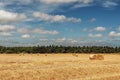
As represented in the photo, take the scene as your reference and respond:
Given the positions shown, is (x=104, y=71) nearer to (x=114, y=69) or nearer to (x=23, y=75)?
(x=114, y=69)

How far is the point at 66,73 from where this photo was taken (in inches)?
1315

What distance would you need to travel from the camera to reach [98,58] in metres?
60.0

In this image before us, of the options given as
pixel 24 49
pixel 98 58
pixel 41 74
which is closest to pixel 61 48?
pixel 24 49

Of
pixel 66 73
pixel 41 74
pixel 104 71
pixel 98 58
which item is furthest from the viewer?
pixel 98 58

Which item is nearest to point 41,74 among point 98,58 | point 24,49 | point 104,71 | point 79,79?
point 79,79

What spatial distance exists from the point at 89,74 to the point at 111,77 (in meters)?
3.36

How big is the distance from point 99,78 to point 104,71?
687 centimetres

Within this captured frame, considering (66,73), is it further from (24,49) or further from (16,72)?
(24,49)

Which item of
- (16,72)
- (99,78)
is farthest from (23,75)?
(99,78)

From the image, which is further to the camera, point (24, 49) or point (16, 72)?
point (24, 49)

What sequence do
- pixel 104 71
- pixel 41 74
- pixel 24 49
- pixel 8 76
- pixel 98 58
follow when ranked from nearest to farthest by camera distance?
1. pixel 8 76
2. pixel 41 74
3. pixel 104 71
4. pixel 98 58
5. pixel 24 49

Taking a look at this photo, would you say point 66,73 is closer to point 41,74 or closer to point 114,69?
point 41,74

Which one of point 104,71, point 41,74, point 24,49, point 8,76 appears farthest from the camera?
point 24,49

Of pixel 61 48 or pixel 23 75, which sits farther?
pixel 61 48
